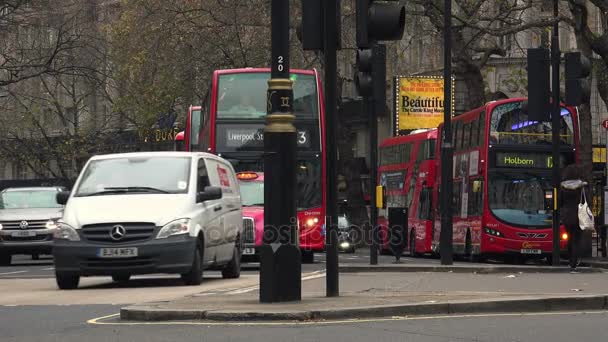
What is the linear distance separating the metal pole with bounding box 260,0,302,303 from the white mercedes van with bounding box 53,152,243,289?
4.50 meters

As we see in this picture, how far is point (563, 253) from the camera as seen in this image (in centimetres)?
3338

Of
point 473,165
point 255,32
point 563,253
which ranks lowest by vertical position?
point 563,253

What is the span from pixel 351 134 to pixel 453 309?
5875cm

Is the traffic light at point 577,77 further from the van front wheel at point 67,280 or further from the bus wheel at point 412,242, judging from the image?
the bus wheel at point 412,242

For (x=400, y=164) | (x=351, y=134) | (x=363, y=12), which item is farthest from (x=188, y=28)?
(x=363, y=12)

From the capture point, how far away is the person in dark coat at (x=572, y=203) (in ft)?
78.4

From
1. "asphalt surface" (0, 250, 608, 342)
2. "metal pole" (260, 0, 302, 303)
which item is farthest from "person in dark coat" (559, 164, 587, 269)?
"metal pole" (260, 0, 302, 303)

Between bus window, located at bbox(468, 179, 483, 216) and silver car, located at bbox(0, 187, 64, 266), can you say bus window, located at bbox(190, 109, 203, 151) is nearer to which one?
silver car, located at bbox(0, 187, 64, 266)

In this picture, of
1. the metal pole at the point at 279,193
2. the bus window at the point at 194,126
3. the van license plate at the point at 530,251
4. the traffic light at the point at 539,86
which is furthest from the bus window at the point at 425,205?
the metal pole at the point at 279,193

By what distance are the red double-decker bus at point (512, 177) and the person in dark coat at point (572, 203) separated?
24.7ft

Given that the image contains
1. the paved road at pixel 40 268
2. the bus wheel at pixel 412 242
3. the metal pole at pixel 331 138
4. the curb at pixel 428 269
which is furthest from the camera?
the bus wheel at pixel 412 242

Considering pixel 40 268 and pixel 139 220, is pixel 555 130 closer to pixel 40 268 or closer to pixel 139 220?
pixel 139 220

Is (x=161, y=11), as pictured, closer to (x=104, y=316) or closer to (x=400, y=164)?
(x=400, y=164)

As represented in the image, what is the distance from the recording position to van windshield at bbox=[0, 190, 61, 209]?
108 ft
